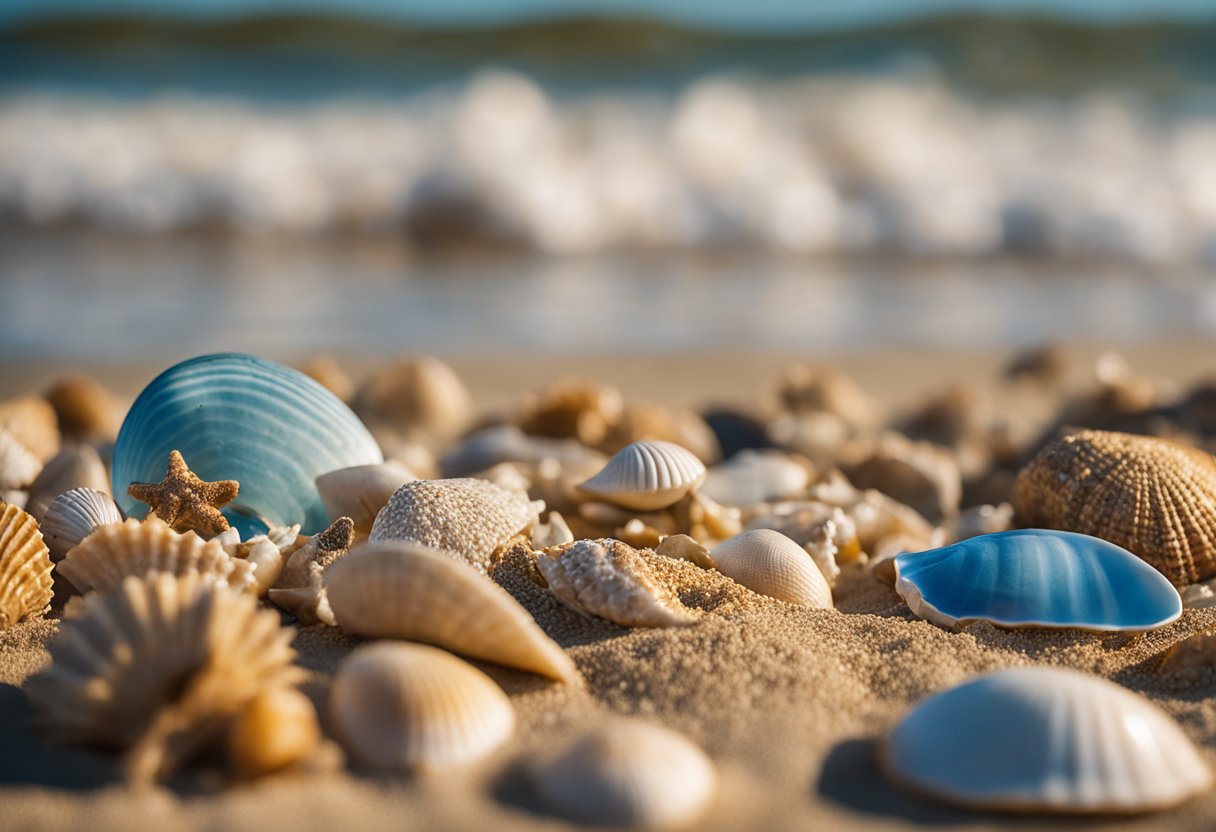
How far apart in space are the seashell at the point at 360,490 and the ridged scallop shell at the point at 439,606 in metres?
0.65

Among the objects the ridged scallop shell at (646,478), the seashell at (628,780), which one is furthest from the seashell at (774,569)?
the seashell at (628,780)

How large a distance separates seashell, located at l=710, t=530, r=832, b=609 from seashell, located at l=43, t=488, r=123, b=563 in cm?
132

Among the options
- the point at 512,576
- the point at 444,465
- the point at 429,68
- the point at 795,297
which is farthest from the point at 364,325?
the point at 429,68

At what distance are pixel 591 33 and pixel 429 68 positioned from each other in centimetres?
257

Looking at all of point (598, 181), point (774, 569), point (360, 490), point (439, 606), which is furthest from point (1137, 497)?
point (598, 181)

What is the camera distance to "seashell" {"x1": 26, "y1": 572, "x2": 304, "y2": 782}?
5.54 ft

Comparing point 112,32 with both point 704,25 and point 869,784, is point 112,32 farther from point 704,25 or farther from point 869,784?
point 869,784

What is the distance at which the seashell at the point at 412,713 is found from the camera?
1.69m

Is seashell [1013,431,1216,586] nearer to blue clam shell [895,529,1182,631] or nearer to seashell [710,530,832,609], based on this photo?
blue clam shell [895,529,1182,631]

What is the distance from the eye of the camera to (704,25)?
16.7 meters

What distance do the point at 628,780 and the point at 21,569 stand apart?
1343 mm

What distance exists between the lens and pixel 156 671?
1710 mm

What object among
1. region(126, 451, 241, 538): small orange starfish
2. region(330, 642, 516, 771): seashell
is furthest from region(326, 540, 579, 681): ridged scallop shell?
region(126, 451, 241, 538): small orange starfish

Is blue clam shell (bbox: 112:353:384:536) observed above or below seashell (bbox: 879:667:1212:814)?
above
